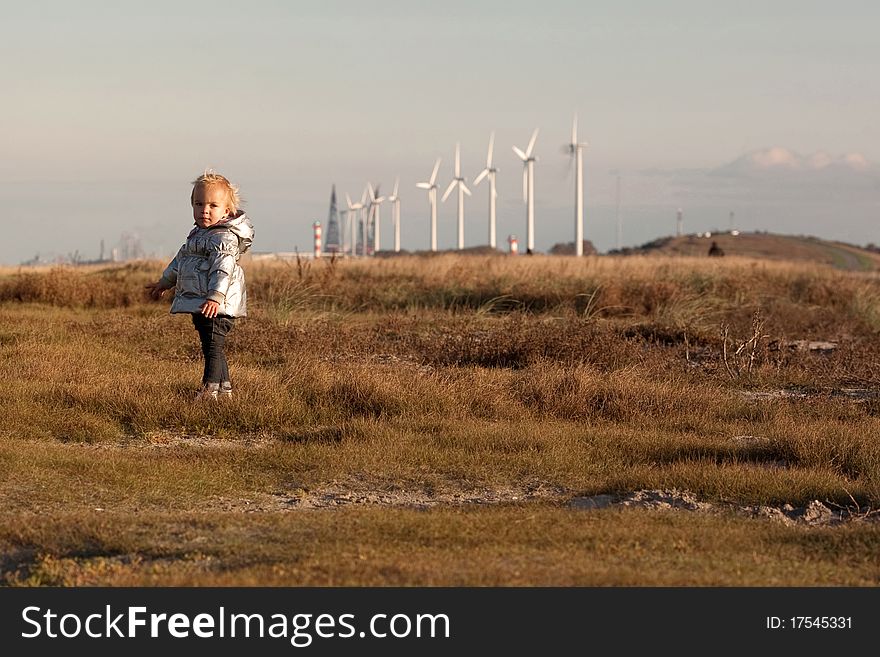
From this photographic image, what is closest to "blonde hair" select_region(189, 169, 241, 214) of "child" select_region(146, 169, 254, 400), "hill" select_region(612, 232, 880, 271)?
"child" select_region(146, 169, 254, 400)

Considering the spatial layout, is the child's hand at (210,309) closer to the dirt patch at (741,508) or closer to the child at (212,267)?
the child at (212,267)

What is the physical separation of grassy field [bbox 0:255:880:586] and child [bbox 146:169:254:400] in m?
0.68

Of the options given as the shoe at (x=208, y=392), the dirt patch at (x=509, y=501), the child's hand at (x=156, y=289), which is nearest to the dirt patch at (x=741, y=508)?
the dirt patch at (x=509, y=501)

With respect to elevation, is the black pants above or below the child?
below

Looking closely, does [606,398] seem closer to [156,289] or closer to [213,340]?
[213,340]

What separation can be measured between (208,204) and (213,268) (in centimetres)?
Answer: 62

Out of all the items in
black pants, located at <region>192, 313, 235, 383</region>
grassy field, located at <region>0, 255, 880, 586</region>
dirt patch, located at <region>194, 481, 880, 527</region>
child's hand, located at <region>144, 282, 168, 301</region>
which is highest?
child's hand, located at <region>144, 282, 168, 301</region>

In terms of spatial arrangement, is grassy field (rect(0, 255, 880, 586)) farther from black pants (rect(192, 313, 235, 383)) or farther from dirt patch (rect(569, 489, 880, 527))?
black pants (rect(192, 313, 235, 383))

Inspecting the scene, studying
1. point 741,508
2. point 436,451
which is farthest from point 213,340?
point 741,508

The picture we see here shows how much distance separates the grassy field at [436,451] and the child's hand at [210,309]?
97 centimetres

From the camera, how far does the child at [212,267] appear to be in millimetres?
10984

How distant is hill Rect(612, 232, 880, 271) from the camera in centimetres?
11488

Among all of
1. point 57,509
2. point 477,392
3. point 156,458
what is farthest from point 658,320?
point 57,509
